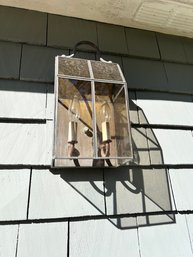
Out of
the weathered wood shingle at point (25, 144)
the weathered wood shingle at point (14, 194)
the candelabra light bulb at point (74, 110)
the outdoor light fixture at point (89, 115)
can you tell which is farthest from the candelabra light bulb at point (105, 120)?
the weathered wood shingle at point (14, 194)

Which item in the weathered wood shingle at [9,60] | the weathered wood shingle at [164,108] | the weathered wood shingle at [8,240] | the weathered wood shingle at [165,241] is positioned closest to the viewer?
the weathered wood shingle at [8,240]

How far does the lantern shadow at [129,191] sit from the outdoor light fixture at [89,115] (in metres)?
0.05

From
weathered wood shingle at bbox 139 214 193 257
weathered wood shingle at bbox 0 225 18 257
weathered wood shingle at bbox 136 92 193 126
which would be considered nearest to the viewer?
weathered wood shingle at bbox 0 225 18 257

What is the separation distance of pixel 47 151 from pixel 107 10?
0.80 meters

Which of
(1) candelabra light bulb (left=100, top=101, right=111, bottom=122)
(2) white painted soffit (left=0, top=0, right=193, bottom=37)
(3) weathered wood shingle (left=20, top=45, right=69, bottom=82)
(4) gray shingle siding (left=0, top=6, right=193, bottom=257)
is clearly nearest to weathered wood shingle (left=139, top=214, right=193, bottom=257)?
(4) gray shingle siding (left=0, top=6, right=193, bottom=257)

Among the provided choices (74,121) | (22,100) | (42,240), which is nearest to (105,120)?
(74,121)

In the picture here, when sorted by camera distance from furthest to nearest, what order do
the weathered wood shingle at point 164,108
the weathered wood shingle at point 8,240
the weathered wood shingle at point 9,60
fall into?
the weathered wood shingle at point 164,108
the weathered wood shingle at point 9,60
the weathered wood shingle at point 8,240

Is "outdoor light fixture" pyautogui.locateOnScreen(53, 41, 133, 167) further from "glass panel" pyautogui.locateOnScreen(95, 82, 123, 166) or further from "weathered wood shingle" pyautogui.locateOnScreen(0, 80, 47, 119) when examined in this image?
"weathered wood shingle" pyautogui.locateOnScreen(0, 80, 47, 119)

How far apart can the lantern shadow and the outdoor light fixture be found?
0.05 meters

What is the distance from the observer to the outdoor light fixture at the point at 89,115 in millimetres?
911

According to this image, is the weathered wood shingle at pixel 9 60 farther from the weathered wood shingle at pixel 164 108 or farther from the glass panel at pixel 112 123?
the weathered wood shingle at pixel 164 108

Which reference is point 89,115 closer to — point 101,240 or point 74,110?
point 74,110

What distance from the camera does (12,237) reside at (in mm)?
801

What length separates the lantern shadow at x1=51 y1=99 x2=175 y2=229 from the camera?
916 mm
